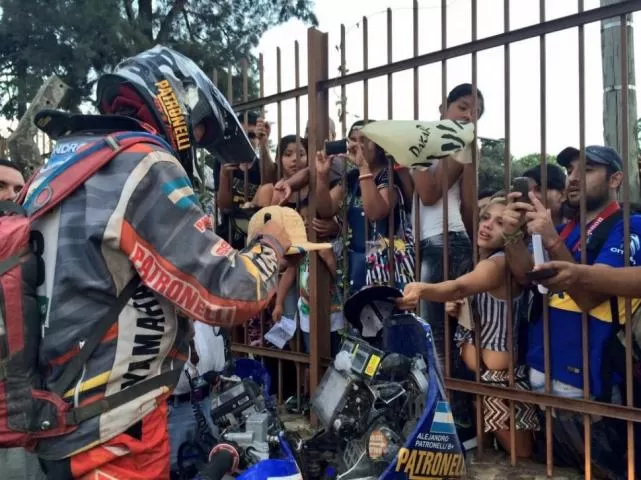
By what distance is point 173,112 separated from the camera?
2016 millimetres

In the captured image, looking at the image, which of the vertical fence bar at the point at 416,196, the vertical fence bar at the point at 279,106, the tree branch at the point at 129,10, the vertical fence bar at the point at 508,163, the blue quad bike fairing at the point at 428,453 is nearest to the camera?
the blue quad bike fairing at the point at 428,453

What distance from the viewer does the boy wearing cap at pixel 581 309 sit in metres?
2.87

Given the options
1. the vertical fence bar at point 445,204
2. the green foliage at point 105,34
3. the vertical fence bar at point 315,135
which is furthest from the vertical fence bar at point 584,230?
the green foliage at point 105,34

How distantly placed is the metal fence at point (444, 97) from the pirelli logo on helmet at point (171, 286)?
181 centimetres

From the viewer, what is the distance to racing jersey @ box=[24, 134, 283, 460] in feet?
5.58

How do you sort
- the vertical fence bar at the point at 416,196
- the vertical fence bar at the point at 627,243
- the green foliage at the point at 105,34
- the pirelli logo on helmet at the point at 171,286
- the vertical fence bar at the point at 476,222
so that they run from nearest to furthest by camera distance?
the pirelli logo on helmet at the point at 171,286
the vertical fence bar at the point at 627,243
the vertical fence bar at the point at 476,222
the vertical fence bar at the point at 416,196
the green foliage at the point at 105,34

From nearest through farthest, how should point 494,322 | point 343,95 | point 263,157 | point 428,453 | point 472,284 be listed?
point 428,453 → point 472,284 → point 494,322 → point 343,95 → point 263,157

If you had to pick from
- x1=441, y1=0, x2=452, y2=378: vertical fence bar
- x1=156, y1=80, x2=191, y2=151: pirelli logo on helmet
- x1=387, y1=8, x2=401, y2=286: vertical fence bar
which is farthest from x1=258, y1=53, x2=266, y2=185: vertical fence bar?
x1=156, y1=80, x2=191, y2=151: pirelli logo on helmet

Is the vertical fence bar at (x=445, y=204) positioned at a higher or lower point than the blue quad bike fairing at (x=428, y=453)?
higher

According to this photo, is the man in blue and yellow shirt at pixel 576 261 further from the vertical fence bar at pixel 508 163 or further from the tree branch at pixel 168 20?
the tree branch at pixel 168 20

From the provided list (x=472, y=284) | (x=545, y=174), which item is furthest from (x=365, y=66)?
(x=472, y=284)

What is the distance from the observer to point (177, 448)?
2359 mm

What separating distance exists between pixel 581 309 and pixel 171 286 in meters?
1.92

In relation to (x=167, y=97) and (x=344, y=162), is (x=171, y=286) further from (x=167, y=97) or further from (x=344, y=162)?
(x=344, y=162)
